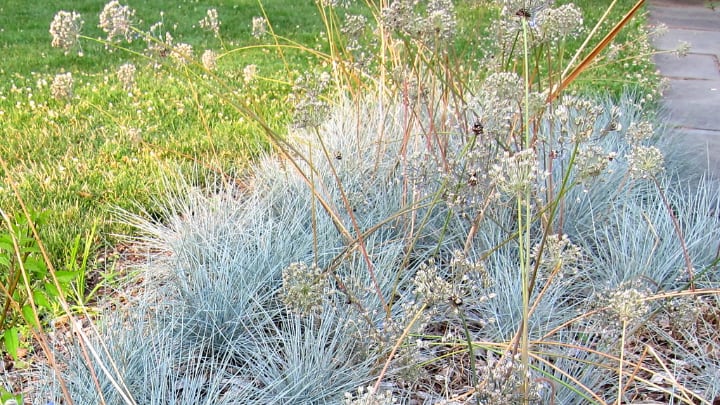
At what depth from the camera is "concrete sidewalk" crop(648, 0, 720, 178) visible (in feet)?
15.0

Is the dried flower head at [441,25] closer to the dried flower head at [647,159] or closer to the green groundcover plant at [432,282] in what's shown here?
the green groundcover plant at [432,282]

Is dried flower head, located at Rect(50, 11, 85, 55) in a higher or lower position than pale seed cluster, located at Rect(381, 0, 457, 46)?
higher

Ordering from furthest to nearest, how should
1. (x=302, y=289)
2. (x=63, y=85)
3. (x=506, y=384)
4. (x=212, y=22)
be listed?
1. (x=212, y=22)
2. (x=63, y=85)
3. (x=302, y=289)
4. (x=506, y=384)

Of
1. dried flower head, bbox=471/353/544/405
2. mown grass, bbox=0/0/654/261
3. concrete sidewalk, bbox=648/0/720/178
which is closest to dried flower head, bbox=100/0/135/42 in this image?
mown grass, bbox=0/0/654/261

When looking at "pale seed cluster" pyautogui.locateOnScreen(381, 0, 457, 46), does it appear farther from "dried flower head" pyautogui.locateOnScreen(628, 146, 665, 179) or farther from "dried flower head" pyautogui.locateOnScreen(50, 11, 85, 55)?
"dried flower head" pyautogui.locateOnScreen(50, 11, 85, 55)

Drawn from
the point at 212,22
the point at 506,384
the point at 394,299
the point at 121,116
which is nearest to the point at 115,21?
the point at 212,22

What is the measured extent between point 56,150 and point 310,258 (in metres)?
2.41

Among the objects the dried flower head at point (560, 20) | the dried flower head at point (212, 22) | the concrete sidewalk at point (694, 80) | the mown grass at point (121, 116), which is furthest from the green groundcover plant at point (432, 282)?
the concrete sidewalk at point (694, 80)

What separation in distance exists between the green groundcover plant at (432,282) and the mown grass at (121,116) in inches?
17.1

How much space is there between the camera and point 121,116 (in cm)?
511

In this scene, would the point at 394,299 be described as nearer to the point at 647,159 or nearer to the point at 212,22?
the point at 647,159

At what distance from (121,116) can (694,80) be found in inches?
195

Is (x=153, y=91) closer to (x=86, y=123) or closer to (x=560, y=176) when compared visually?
(x=86, y=123)

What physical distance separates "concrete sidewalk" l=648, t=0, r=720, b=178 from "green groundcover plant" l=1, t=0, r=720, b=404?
110cm
